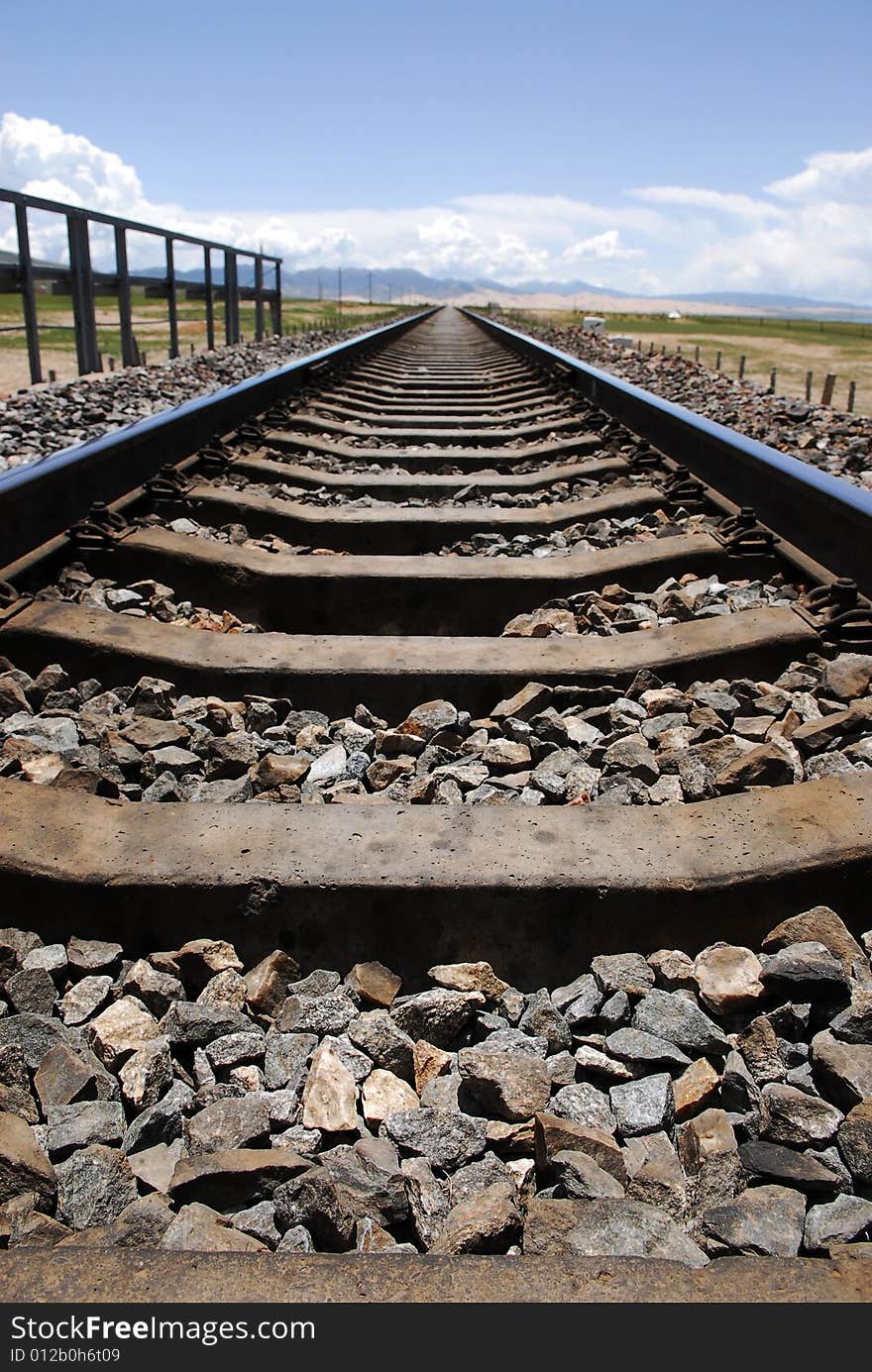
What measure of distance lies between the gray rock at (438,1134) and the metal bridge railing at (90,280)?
811 centimetres

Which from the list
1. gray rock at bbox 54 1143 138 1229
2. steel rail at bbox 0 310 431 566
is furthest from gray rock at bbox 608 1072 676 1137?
steel rail at bbox 0 310 431 566

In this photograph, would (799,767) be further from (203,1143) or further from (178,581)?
(178,581)

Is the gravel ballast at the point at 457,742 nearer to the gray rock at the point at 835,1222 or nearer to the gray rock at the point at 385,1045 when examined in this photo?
the gray rock at the point at 385,1045

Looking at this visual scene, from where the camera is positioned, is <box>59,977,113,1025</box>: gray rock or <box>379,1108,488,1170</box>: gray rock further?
<box>59,977,113,1025</box>: gray rock

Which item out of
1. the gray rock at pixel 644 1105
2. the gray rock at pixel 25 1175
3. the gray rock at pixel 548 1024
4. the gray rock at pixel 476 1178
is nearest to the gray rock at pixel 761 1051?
the gray rock at pixel 644 1105

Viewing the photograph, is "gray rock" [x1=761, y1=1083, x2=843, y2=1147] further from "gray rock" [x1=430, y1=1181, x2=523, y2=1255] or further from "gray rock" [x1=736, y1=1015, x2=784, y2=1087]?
"gray rock" [x1=430, y1=1181, x2=523, y2=1255]

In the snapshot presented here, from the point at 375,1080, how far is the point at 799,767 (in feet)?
3.41

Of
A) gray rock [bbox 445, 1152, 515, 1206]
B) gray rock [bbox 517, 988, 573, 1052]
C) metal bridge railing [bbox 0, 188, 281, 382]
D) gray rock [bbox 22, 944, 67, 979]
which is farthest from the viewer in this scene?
metal bridge railing [bbox 0, 188, 281, 382]

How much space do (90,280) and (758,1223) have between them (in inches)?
408

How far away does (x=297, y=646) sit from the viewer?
2436 mm

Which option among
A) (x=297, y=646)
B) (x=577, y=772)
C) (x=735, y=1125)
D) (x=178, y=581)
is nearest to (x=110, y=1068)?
(x=735, y=1125)

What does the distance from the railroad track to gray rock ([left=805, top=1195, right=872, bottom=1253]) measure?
0.45 m

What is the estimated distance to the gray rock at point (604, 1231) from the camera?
1054mm

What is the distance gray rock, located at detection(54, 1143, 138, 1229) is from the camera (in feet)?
3.70
